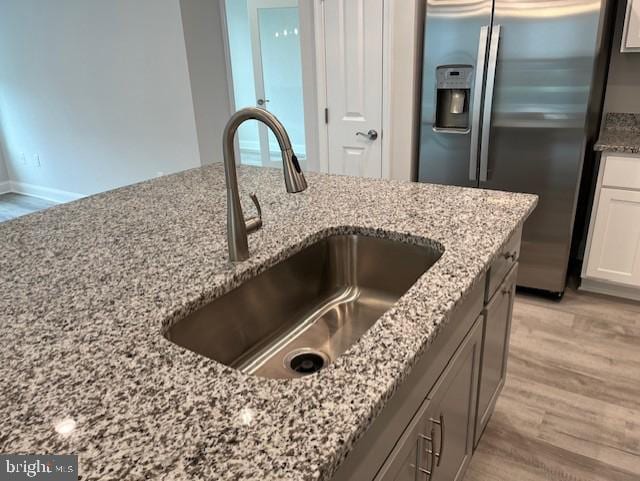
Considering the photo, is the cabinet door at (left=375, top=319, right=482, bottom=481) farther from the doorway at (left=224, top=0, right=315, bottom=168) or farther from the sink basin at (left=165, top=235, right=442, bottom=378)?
the doorway at (left=224, top=0, right=315, bottom=168)

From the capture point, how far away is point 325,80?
10.9 feet

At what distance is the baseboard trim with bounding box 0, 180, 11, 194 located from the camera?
19.1 feet

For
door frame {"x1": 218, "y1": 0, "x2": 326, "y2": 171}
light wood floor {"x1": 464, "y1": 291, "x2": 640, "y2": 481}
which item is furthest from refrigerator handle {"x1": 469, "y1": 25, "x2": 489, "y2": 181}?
door frame {"x1": 218, "y1": 0, "x2": 326, "y2": 171}

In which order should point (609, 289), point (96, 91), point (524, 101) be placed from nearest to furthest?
point (524, 101)
point (609, 289)
point (96, 91)

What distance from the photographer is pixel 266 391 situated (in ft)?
2.45

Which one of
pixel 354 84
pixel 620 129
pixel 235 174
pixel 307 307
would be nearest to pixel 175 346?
pixel 235 174

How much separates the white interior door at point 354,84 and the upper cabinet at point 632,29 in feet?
4.47

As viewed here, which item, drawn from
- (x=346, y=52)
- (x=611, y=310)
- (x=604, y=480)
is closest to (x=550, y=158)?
(x=611, y=310)

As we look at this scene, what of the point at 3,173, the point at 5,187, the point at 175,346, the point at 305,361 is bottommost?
the point at 5,187

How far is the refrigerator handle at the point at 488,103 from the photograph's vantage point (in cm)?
266

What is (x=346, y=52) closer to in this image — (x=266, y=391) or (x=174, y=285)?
(x=174, y=285)

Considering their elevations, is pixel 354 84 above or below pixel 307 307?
above

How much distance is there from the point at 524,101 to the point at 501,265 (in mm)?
1544

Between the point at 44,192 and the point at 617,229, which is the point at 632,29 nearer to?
the point at 617,229
